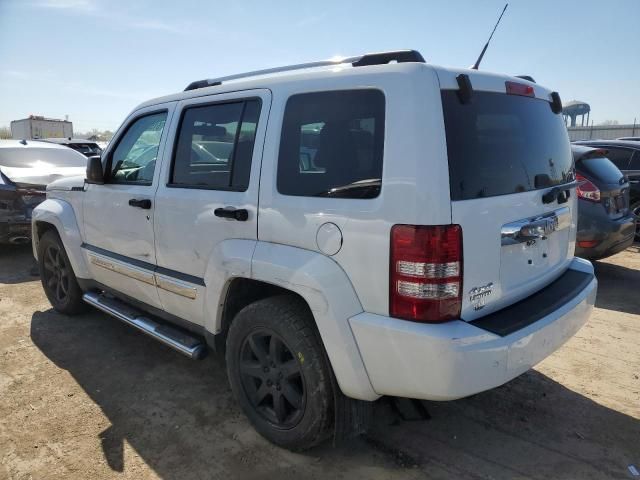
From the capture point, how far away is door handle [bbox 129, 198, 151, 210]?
330 centimetres

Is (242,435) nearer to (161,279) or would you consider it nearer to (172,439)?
(172,439)

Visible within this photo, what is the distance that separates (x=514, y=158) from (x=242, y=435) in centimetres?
221

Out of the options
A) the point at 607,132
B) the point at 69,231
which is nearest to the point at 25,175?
the point at 69,231

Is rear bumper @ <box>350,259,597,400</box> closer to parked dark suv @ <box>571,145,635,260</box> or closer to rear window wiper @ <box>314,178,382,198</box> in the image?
rear window wiper @ <box>314,178,382,198</box>

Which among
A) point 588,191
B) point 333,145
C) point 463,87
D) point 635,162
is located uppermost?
point 463,87

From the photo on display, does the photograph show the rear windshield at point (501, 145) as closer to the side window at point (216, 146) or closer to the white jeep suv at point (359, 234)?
the white jeep suv at point (359, 234)

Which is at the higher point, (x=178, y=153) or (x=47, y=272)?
(x=178, y=153)

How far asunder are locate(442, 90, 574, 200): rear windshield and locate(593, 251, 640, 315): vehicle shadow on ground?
2815 millimetres

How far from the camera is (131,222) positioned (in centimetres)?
353

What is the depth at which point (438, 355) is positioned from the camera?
2010 mm

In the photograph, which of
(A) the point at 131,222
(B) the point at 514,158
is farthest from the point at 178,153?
(B) the point at 514,158

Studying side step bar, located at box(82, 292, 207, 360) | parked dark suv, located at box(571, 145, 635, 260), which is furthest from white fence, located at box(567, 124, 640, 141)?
side step bar, located at box(82, 292, 207, 360)

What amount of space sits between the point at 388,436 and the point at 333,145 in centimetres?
174

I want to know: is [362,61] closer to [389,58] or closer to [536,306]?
[389,58]
